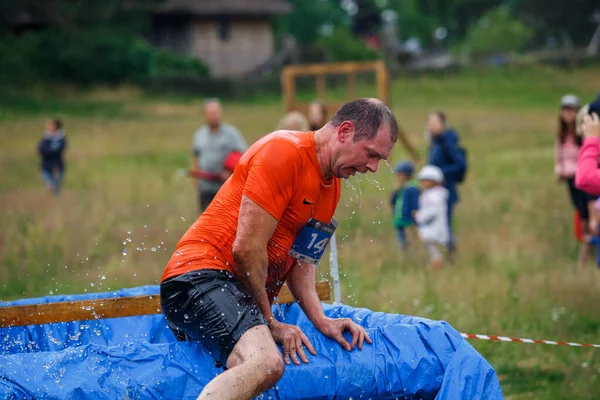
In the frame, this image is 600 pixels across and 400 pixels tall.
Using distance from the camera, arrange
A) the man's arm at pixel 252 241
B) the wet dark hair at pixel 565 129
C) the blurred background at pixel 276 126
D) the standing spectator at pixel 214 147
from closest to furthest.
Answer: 1. the man's arm at pixel 252 241
2. the blurred background at pixel 276 126
3. the wet dark hair at pixel 565 129
4. the standing spectator at pixel 214 147

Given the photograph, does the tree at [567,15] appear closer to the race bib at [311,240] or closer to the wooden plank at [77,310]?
the wooden plank at [77,310]

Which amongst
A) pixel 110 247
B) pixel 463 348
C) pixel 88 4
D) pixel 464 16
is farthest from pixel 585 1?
pixel 463 348

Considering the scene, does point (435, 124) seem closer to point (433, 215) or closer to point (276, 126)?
point (433, 215)

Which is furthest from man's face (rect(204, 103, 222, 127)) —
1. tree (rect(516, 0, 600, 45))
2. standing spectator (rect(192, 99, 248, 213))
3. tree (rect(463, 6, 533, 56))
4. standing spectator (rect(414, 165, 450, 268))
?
tree (rect(516, 0, 600, 45))

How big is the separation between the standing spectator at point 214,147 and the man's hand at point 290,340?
22.0 ft

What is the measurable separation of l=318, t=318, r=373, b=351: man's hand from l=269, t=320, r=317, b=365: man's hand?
0.67ft

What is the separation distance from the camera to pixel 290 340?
494 centimetres

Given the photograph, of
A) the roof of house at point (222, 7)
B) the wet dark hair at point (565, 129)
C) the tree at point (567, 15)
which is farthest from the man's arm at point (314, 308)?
the tree at point (567, 15)

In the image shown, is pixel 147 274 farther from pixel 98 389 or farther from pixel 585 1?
pixel 585 1

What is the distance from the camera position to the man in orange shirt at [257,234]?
4.32m

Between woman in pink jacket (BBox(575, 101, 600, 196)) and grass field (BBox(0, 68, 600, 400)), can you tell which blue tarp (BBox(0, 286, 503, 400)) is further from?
woman in pink jacket (BBox(575, 101, 600, 196))

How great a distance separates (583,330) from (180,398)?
171 inches

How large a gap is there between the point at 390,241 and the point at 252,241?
783 cm

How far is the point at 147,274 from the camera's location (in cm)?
1028
